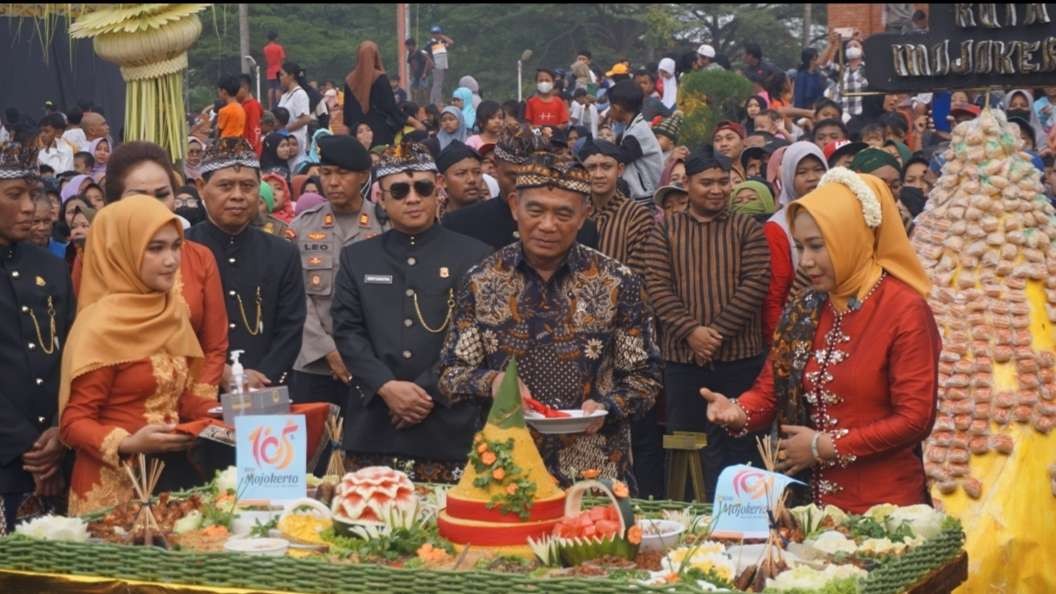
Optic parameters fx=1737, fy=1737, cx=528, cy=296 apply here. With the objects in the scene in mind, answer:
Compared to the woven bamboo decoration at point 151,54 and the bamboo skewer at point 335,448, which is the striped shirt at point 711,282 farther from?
the bamboo skewer at point 335,448

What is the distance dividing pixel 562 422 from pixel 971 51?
2836 mm

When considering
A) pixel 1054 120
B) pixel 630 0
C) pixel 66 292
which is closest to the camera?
pixel 66 292

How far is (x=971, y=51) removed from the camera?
7012mm

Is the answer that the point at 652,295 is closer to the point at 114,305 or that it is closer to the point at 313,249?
the point at 313,249

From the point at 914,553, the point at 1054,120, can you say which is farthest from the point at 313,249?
the point at 1054,120

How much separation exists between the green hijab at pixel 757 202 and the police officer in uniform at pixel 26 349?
4.20m

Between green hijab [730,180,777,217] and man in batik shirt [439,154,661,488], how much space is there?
3736 mm

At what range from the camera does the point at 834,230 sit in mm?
5176

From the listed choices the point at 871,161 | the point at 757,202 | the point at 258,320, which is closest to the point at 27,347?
the point at 258,320

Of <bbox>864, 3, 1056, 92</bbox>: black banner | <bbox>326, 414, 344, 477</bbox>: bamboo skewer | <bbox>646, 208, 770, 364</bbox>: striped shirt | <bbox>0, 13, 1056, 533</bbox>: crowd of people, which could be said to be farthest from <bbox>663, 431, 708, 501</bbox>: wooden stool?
<bbox>326, 414, 344, 477</bbox>: bamboo skewer

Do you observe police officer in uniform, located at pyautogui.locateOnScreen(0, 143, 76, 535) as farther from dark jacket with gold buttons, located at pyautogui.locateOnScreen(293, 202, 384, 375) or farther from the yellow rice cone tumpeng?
the yellow rice cone tumpeng

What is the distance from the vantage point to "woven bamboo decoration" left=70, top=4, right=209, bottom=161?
7723 mm

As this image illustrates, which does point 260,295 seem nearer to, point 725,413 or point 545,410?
point 545,410

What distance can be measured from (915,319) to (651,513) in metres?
1.04
